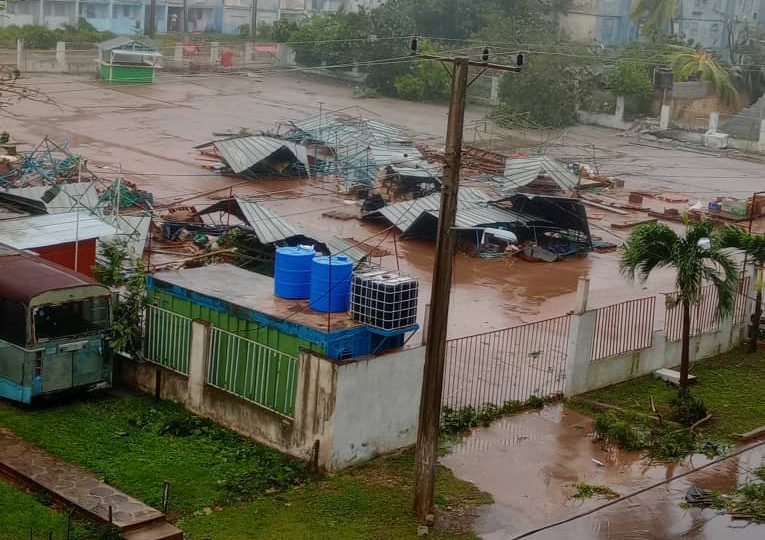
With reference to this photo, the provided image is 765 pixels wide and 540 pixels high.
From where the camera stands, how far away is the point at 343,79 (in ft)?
185

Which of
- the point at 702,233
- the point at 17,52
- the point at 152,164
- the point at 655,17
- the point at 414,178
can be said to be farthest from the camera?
the point at 655,17

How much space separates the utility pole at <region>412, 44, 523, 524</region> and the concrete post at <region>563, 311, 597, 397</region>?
16.5 ft

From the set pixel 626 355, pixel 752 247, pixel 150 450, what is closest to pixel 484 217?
pixel 752 247

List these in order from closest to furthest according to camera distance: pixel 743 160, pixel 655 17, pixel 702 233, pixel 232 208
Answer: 1. pixel 702 233
2. pixel 232 208
3. pixel 743 160
4. pixel 655 17

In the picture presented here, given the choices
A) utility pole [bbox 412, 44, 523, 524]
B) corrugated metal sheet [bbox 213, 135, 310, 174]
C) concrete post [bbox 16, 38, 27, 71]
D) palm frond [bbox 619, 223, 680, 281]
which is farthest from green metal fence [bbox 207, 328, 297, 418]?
concrete post [bbox 16, 38, 27, 71]

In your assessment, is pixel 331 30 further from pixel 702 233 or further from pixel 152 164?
pixel 702 233

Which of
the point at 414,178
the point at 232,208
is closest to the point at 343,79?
the point at 414,178

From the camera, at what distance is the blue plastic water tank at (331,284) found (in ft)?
45.4

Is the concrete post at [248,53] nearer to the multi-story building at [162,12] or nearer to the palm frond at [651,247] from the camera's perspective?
the multi-story building at [162,12]

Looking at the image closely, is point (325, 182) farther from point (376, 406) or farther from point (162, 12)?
point (162, 12)

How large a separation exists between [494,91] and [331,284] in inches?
1551

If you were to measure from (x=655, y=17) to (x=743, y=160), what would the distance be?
12609 millimetres

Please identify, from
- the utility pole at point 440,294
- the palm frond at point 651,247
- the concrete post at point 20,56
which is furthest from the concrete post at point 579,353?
the concrete post at point 20,56

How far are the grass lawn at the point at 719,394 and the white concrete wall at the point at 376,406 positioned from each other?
3643 mm
